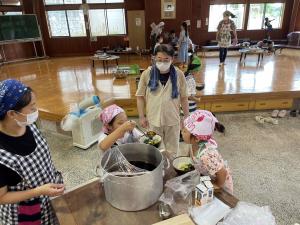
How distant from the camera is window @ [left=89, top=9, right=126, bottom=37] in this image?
840 centimetres

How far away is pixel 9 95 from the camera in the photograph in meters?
0.95

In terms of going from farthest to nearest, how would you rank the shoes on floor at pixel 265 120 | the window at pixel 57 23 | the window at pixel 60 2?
the window at pixel 57 23 < the window at pixel 60 2 < the shoes on floor at pixel 265 120

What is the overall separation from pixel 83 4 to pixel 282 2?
24.4 ft

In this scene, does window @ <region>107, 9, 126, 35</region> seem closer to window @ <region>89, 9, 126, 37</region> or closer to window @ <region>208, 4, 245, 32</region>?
A: window @ <region>89, 9, 126, 37</region>

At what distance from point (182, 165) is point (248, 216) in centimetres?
39

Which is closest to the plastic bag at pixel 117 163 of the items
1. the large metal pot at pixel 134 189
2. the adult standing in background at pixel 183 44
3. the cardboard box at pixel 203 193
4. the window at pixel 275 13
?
the large metal pot at pixel 134 189

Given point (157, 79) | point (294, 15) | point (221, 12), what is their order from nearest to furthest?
point (157, 79) → point (294, 15) → point (221, 12)

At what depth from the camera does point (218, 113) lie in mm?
4086

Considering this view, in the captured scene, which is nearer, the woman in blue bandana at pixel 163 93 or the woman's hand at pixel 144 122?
the woman in blue bandana at pixel 163 93

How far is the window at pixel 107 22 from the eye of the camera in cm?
840

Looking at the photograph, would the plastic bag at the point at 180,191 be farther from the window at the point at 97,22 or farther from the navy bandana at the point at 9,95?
the window at the point at 97,22

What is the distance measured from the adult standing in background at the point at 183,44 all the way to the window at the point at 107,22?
10.3 feet

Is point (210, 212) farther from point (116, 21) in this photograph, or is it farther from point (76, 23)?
point (76, 23)

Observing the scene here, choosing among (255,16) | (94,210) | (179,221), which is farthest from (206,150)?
(255,16)
